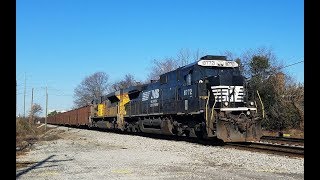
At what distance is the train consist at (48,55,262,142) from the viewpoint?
16.7 metres

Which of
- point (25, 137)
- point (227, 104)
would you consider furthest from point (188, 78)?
point (25, 137)

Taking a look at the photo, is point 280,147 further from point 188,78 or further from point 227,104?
point 188,78

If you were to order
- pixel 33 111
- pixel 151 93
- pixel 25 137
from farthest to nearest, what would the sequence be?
pixel 33 111 → pixel 25 137 → pixel 151 93

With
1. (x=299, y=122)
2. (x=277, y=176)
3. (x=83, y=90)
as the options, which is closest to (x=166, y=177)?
(x=277, y=176)

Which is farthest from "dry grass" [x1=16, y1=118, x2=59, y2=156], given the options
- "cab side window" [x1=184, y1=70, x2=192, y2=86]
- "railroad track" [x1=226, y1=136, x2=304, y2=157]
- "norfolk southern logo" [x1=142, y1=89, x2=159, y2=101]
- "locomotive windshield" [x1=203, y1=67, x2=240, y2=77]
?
"railroad track" [x1=226, y1=136, x2=304, y2=157]

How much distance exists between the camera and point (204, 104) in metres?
17.5

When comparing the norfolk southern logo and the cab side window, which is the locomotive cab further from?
the norfolk southern logo

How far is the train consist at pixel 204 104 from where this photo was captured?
16672mm

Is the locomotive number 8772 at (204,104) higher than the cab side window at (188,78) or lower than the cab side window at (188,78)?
lower

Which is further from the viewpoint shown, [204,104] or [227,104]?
[204,104]

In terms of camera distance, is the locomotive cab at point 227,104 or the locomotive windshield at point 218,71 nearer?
the locomotive cab at point 227,104

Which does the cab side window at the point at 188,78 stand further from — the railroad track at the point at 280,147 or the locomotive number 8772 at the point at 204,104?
the railroad track at the point at 280,147

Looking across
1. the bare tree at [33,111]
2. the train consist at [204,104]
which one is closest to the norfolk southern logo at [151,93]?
the train consist at [204,104]

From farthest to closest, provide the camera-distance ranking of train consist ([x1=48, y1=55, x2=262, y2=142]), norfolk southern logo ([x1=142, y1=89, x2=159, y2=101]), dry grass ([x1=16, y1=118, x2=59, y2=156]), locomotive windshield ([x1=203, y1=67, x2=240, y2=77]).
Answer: norfolk southern logo ([x1=142, y1=89, x2=159, y2=101]) < dry grass ([x1=16, y1=118, x2=59, y2=156]) < locomotive windshield ([x1=203, y1=67, x2=240, y2=77]) < train consist ([x1=48, y1=55, x2=262, y2=142])
